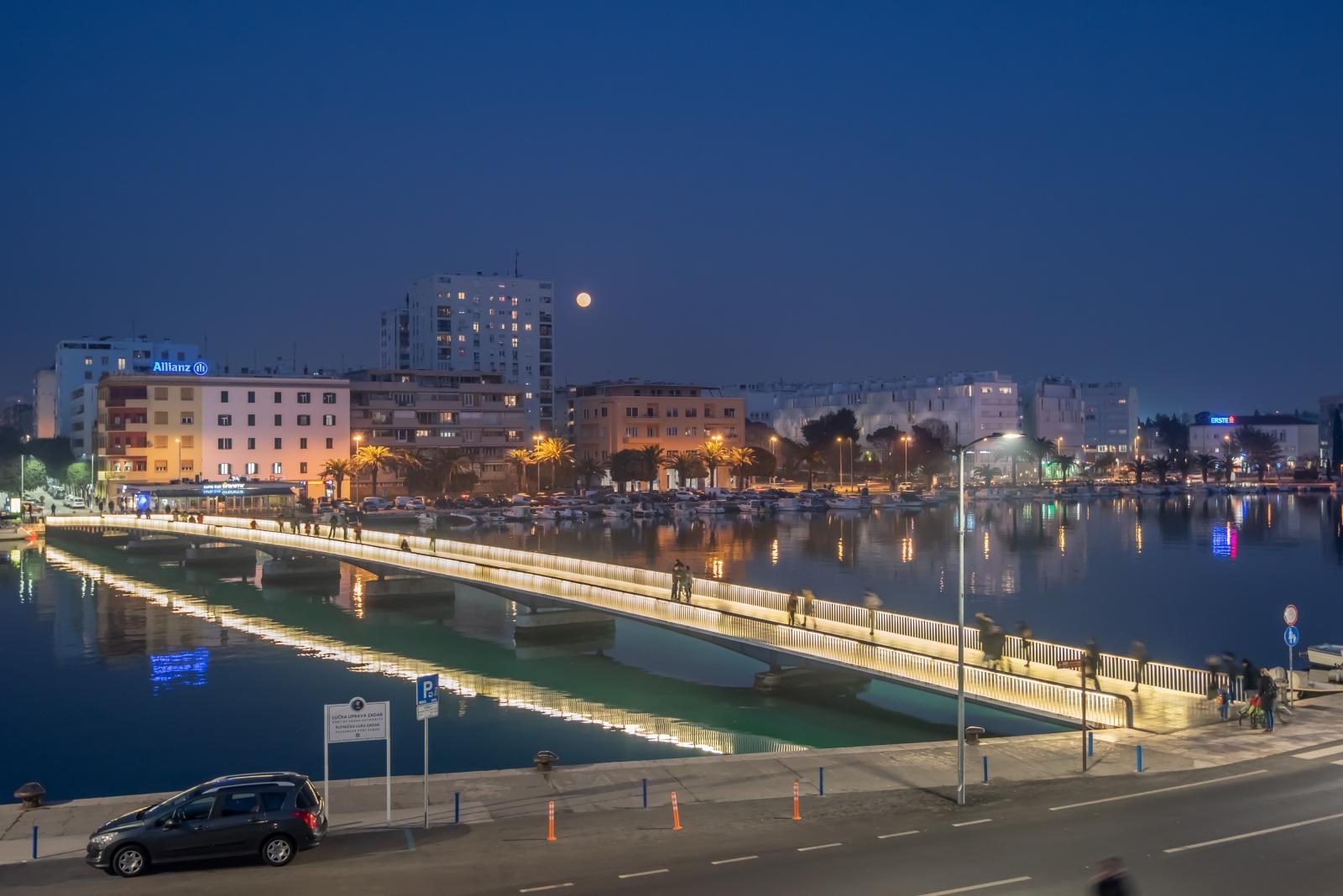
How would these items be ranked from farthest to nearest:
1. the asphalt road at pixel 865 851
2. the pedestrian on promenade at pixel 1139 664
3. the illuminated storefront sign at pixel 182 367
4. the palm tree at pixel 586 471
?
the palm tree at pixel 586 471 < the illuminated storefront sign at pixel 182 367 < the pedestrian on promenade at pixel 1139 664 < the asphalt road at pixel 865 851

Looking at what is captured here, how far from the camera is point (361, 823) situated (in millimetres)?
19922

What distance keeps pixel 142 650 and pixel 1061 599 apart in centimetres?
Result: 5377

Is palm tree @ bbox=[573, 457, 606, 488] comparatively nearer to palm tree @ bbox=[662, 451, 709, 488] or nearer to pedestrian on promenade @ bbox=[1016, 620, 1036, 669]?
palm tree @ bbox=[662, 451, 709, 488]

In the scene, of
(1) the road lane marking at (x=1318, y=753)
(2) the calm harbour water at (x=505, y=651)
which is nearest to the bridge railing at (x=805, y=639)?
(2) the calm harbour water at (x=505, y=651)

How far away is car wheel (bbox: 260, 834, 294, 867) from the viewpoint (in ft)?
56.8

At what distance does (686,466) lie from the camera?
509ft

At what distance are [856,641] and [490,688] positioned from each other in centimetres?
1835

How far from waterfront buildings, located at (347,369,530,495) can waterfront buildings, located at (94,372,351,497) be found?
26.0ft

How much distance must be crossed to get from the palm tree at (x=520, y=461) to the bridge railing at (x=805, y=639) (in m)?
81.9

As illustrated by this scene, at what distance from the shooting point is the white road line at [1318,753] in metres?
23.1

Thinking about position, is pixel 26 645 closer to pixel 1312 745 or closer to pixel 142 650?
pixel 142 650

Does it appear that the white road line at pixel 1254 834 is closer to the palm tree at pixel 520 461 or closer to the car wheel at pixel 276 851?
the car wheel at pixel 276 851

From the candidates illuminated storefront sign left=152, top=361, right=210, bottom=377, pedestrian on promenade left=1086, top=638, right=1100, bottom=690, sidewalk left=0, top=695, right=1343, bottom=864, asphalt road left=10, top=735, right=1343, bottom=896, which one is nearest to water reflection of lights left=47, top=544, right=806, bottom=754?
sidewalk left=0, top=695, right=1343, bottom=864

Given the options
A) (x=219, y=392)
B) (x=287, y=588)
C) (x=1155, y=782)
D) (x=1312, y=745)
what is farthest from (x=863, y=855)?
(x=219, y=392)
